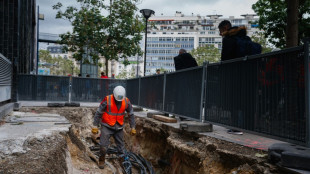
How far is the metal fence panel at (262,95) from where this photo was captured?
13.2 ft

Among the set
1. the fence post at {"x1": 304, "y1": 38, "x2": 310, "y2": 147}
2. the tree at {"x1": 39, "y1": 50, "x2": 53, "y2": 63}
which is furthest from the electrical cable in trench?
the tree at {"x1": 39, "y1": 50, "x2": 53, "y2": 63}

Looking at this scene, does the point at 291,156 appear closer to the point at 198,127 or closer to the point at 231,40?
the point at 198,127

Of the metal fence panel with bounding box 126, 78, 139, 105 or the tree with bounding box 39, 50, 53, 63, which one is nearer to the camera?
the metal fence panel with bounding box 126, 78, 139, 105

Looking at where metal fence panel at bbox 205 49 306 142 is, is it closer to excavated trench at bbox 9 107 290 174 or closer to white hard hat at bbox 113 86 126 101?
excavated trench at bbox 9 107 290 174

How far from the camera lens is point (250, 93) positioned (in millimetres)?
5094

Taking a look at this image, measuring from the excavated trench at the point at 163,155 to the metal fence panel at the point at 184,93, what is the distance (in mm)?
559

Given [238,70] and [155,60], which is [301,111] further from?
[155,60]

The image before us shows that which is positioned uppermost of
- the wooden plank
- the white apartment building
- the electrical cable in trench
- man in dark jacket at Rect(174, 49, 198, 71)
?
the white apartment building

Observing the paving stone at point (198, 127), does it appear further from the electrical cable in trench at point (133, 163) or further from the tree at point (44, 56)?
the tree at point (44, 56)

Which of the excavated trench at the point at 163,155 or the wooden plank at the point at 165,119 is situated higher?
the wooden plank at the point at 165,119

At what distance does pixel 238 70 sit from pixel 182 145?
208cm

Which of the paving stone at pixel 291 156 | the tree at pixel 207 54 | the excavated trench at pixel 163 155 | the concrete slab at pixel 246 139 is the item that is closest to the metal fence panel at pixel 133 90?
the excavated trench at pixel 163 155

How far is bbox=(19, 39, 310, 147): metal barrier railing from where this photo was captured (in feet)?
13.1

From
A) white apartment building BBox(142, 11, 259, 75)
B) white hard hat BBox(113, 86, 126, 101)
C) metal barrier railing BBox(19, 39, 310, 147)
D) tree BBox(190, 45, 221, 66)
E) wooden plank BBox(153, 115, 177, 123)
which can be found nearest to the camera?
metal barrier railing BBox(19, 39, 310, 147)
